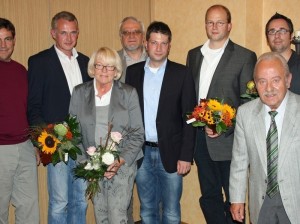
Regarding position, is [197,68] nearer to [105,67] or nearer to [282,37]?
[282,37]

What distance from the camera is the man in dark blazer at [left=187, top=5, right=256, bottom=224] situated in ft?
12.0

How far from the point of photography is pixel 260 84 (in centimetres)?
274

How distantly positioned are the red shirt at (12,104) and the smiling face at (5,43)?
85 mm

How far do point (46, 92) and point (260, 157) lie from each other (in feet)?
6.24

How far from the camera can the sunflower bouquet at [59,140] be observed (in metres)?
3.28

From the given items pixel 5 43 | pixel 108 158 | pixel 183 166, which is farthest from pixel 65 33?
pixel 183 166

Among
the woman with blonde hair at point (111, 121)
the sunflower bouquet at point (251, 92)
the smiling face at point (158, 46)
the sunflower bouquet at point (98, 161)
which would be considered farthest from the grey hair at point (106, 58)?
the sunflower bouquet at point (251, 92)

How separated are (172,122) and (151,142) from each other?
0.26 m

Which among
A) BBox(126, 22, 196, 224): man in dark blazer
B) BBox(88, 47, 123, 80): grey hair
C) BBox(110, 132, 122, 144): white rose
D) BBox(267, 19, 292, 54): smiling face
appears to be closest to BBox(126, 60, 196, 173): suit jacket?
BBox(126, 22, 196, 224): man in dark blazer

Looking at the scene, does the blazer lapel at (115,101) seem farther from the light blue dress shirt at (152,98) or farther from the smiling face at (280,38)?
the smiling face at (280,38)

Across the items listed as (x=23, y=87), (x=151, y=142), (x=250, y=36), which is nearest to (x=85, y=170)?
(x=151, y=142)

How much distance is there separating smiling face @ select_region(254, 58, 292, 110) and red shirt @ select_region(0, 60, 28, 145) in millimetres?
2041

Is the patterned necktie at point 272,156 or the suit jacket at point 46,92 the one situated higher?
the suit jacket at point 46,92

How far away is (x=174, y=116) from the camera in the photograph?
365cm
